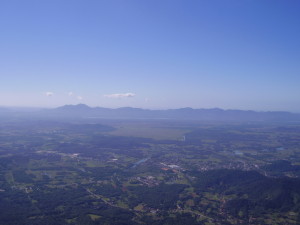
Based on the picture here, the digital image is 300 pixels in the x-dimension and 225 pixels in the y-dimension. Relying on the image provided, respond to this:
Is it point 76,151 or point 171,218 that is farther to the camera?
point 76,151

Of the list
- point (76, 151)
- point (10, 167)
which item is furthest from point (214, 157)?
point (10, 167)

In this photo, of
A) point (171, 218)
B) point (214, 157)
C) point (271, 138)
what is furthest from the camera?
point (271, 138)

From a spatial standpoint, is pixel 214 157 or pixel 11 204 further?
pixel 214 157

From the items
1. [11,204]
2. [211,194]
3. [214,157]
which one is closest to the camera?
[11,204]

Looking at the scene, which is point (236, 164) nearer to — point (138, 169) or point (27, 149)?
point (138, 169)

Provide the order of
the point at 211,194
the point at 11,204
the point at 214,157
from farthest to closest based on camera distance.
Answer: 1. the point at 214,157
2. the point at 211,194
3. the point at 11,204

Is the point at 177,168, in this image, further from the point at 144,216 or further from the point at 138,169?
the point at 144,216

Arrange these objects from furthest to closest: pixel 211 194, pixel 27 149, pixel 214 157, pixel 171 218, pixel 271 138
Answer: pixel 271 138
pixel 27 149
pixel 214 157
pixel 211 194
pixel 171 218

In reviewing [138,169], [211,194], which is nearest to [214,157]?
[138,169]
